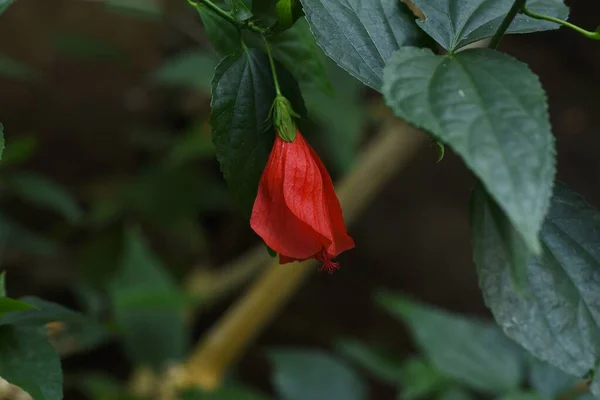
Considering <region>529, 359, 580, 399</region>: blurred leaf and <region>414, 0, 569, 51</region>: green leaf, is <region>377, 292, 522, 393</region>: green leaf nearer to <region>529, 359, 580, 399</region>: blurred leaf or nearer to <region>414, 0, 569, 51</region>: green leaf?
<region>529, 359, 580, 399</region>: blurred leaf

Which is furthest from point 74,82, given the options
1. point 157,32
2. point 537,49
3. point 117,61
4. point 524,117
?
point 524,117

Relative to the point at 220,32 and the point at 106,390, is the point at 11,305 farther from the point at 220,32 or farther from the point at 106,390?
the point at 106,390

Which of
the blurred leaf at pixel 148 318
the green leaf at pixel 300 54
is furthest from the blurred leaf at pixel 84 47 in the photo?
the green leaf at pixel 300 54

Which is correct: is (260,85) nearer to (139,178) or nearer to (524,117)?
(524,117)

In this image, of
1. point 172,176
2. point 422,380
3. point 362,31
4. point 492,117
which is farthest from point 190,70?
point 492,117

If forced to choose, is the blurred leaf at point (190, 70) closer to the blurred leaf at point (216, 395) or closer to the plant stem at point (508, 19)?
the blurred leaf at point (216, 395)

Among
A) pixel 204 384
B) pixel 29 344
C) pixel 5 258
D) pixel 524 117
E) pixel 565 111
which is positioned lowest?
pixel 565 111
